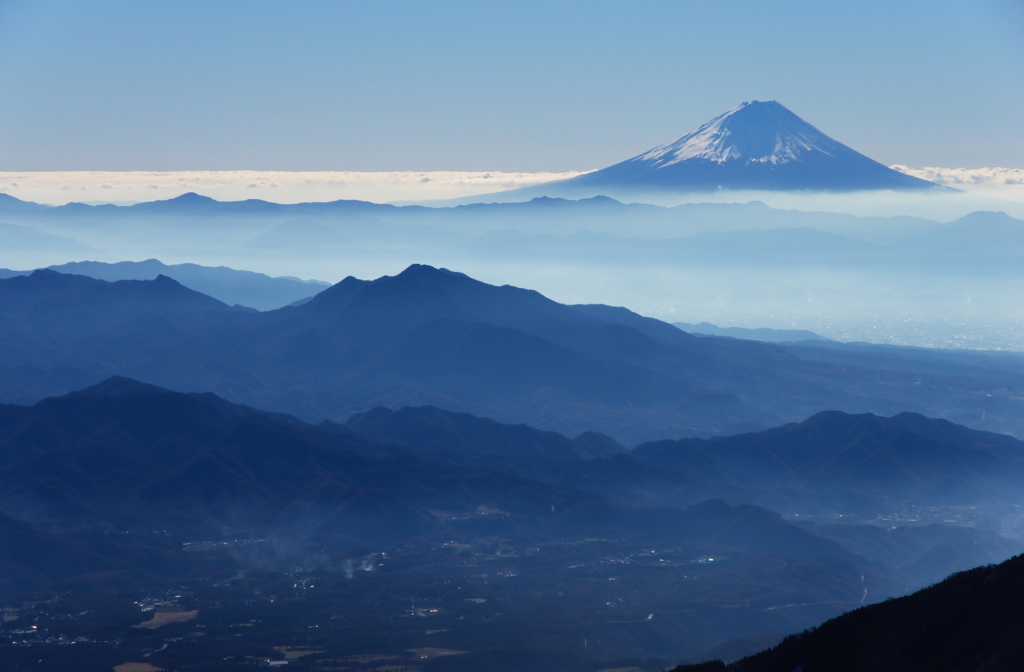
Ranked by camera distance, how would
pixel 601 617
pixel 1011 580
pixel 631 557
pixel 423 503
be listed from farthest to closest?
pixel 423 503 < pixel 631 557 < pixel 601 617 < pixel 1011 580

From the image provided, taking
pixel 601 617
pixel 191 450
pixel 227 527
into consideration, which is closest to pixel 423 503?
pixel 227 527

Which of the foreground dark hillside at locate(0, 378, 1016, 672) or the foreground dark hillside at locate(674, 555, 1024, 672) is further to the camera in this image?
the foreground dark hillside at locate(0, 378, 1016, 672)

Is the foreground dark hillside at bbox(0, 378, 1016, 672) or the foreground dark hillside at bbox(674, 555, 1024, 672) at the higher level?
the foreground dark hillside at bbox(674, 555, 1024, 672)

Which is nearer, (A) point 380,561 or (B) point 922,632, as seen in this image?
(B) point 922,632

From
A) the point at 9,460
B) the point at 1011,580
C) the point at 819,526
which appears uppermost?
the point at 1011,580

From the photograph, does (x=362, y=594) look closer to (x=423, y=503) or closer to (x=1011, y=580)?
(x=423, y=503)

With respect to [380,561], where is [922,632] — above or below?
above

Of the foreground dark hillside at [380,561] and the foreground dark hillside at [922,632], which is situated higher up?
the foreground dark hillside at [922,632]

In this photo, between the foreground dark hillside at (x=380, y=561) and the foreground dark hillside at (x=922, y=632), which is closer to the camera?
the foreground dark hillside at (x=922, y=632)
